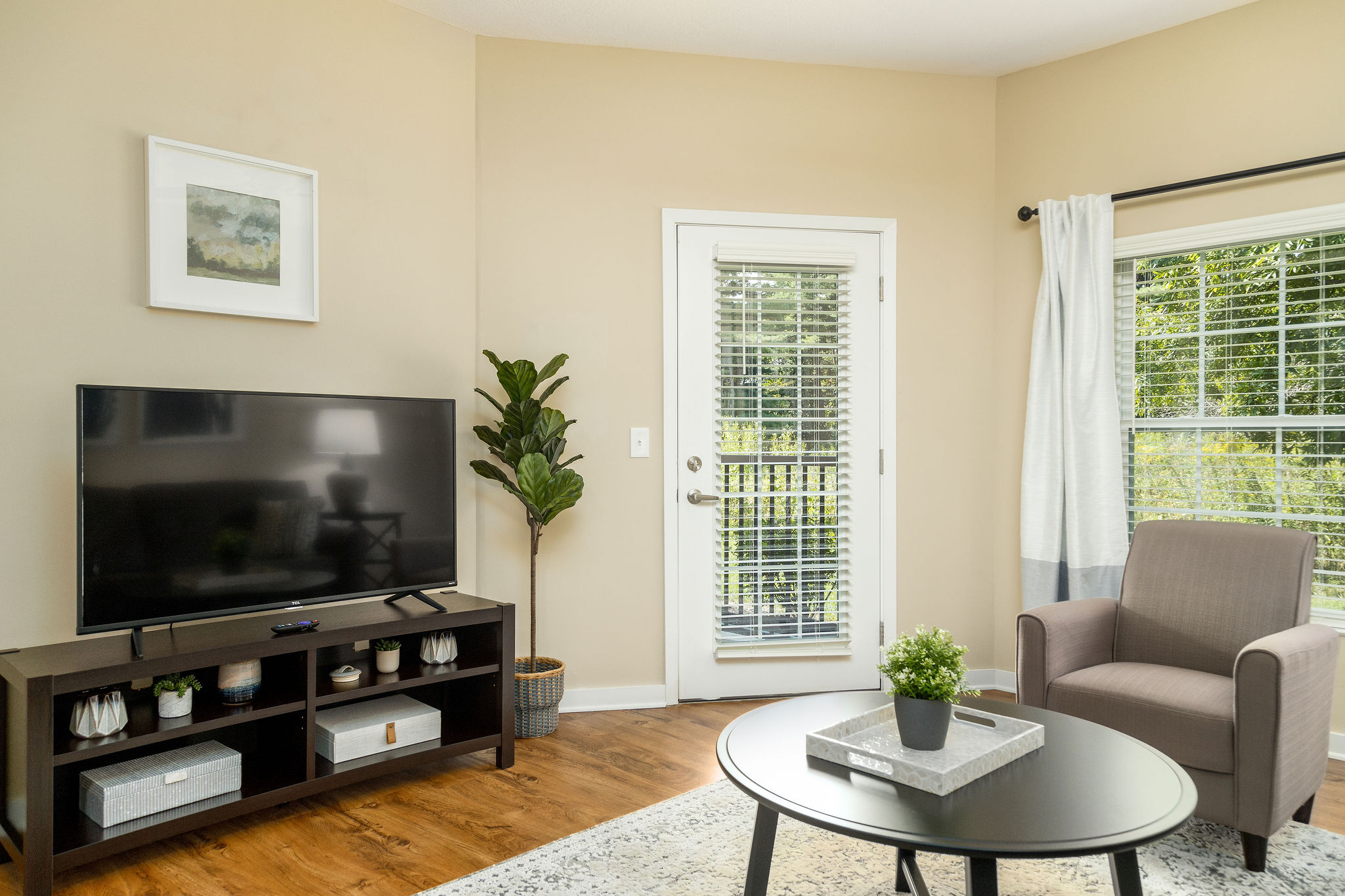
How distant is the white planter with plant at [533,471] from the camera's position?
3.11 m

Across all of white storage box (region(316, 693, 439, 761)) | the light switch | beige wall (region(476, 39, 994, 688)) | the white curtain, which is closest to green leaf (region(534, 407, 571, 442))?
beige wall (region(476, 39, 994, 688))

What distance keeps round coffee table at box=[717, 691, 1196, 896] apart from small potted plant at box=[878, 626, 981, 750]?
0.42ft

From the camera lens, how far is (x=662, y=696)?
355cm

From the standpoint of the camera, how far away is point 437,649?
9.23ft

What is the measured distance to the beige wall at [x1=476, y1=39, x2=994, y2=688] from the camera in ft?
11.3

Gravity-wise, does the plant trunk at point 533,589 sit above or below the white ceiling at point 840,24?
below

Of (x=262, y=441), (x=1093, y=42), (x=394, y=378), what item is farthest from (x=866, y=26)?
(x=262, y=441)

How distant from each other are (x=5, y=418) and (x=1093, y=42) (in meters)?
4.14

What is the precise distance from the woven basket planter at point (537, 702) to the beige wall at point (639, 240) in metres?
0.31

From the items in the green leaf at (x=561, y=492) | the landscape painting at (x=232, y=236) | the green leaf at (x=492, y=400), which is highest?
the landscape painting at (x=232, y=236)

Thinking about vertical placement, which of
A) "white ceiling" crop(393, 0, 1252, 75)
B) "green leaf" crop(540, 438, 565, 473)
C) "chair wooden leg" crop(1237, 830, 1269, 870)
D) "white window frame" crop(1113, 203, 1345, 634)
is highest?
"white ceiling" crop(393, 0, 1252, 75)

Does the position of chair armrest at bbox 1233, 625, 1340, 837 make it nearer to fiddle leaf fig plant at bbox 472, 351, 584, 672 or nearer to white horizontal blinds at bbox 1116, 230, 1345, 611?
white horizontal blinds at bbox 1116, 230, 1345, 611

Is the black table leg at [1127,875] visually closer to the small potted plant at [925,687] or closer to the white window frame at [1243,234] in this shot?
the small potted plant at [925,687]

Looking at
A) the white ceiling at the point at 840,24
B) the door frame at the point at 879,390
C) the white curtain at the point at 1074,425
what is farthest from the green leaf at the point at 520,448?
the white curtain at the point at 1074,425
